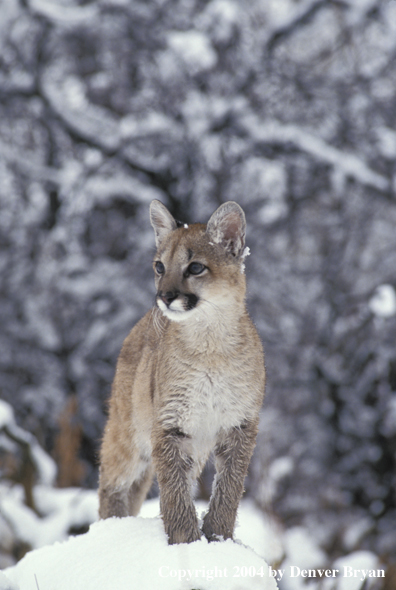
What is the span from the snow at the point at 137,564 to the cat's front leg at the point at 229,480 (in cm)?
17

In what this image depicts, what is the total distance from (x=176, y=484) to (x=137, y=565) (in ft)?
1.77

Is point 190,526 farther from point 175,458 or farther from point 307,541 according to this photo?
point 307,541

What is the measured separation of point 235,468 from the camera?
362 cm

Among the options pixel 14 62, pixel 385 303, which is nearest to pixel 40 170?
pixel 14 62

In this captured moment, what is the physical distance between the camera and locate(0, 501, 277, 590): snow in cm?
295

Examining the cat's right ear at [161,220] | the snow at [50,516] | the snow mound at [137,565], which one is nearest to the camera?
the snow mound at [137,565]

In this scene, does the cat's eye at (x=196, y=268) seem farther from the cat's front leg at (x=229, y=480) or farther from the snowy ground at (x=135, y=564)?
the snowy ground at (x=135, y=564)

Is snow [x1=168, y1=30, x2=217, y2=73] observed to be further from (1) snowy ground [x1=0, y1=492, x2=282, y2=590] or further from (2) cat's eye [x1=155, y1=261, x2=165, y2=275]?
(1) snowy ground [x1=0, y1=492, x2=282, y2=590]

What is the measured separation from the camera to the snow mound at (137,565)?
116 inches

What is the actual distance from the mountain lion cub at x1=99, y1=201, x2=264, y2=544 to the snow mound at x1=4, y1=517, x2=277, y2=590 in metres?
0.20

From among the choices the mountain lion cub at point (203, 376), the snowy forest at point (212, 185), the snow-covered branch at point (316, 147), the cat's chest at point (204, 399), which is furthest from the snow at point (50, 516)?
the snow-covered branch at point (316, 147)

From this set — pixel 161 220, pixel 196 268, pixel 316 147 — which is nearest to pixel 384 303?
pixel 316 147

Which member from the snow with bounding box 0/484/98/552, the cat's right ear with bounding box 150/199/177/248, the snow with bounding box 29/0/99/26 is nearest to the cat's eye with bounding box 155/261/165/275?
the cat's right ear with bounding box 150/199/177/248

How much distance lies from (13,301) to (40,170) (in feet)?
7.18
